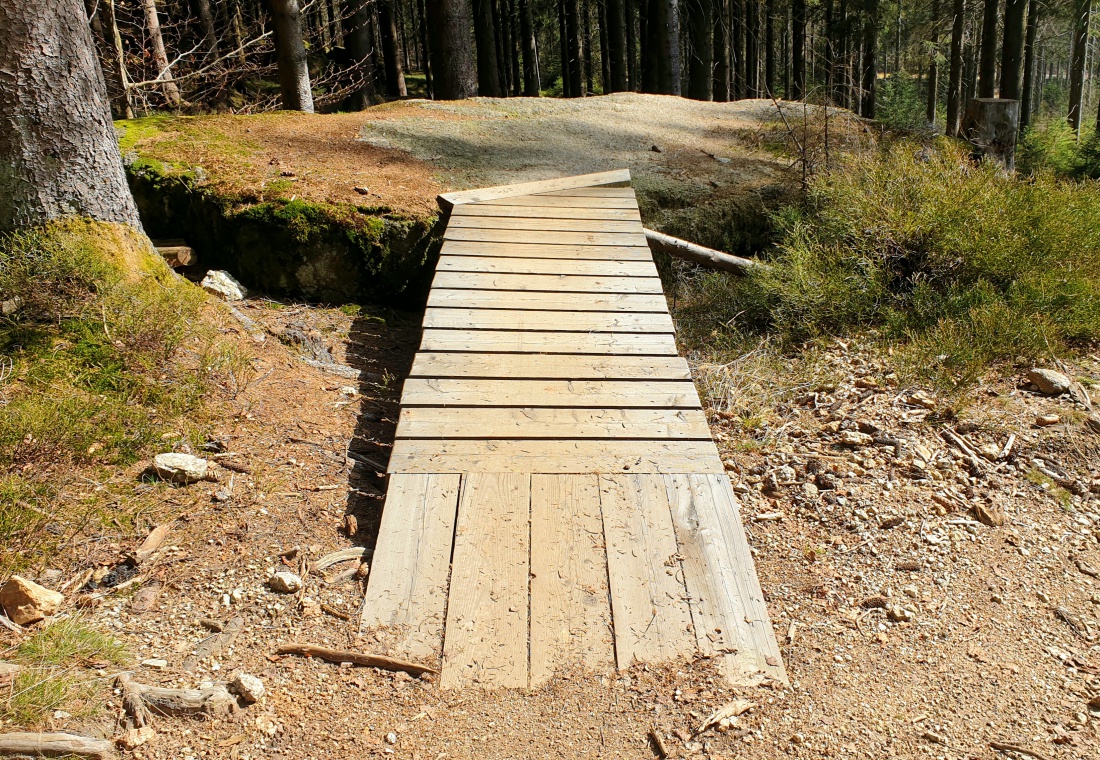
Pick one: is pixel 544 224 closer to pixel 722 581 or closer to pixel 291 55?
pixel 722 581

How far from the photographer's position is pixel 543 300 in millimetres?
4684

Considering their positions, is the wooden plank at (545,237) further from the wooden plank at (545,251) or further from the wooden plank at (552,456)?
the wooden plank at (552,456)

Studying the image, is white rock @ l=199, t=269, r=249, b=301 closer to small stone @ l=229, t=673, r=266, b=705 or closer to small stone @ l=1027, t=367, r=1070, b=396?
A: small stone @ l=229, t=673, r=266, b=705

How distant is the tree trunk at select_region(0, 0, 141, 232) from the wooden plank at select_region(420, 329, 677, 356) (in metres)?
2.11

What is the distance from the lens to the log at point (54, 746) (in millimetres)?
1995

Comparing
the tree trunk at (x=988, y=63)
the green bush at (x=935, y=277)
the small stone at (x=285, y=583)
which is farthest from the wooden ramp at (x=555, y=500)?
the tree trunk at (x=988, y=63)

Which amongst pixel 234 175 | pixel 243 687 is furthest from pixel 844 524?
pixel 234 175

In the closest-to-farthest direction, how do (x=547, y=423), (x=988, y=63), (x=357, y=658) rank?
1. (x=357, y=658)
2. (x=547, y=423)
3. (x=988, y=63)

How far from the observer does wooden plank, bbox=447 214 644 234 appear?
5.62m

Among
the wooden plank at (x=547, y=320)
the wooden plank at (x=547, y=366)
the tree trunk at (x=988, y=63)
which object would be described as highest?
the tree trunk at (x=988, y=63)

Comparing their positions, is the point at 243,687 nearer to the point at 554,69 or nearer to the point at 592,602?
the point at 592,602

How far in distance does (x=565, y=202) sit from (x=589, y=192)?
0.37 meters

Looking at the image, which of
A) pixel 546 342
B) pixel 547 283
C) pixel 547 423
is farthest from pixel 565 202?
pixel 547 423

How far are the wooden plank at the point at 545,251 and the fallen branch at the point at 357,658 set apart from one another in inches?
124
